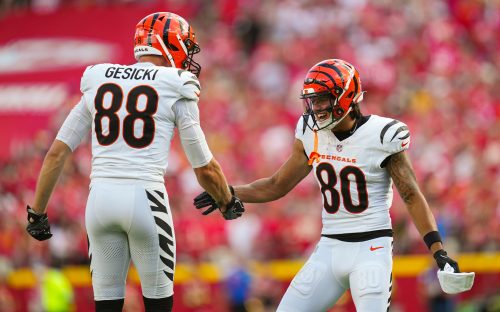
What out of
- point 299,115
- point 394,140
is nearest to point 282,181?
point 394,140

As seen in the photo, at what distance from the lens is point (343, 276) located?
24.1 ft

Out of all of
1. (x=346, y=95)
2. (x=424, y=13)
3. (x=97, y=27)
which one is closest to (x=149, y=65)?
(x=346, y=95)

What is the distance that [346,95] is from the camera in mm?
7500

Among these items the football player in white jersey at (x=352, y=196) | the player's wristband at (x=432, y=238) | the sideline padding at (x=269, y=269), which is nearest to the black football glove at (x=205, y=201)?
the football player in white jersey at (x=352, y=196)

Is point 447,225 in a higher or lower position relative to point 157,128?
lower

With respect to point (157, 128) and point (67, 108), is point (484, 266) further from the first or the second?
point (67, 108)

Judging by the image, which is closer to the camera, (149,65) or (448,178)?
(149,65)

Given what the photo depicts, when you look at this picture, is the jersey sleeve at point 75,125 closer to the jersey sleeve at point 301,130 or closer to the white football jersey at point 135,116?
the white football jersey at point 135,116

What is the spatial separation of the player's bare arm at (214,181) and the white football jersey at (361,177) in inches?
26.7

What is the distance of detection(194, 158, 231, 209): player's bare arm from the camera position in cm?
716

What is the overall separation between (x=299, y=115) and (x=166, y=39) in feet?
31.9

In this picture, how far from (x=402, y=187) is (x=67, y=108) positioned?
12.0m

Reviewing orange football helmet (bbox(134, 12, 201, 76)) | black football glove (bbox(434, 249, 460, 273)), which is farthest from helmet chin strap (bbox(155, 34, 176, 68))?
black football glove (bbox(434, 249, 460, 273))

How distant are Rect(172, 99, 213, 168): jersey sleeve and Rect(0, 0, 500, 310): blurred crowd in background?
658 cm
